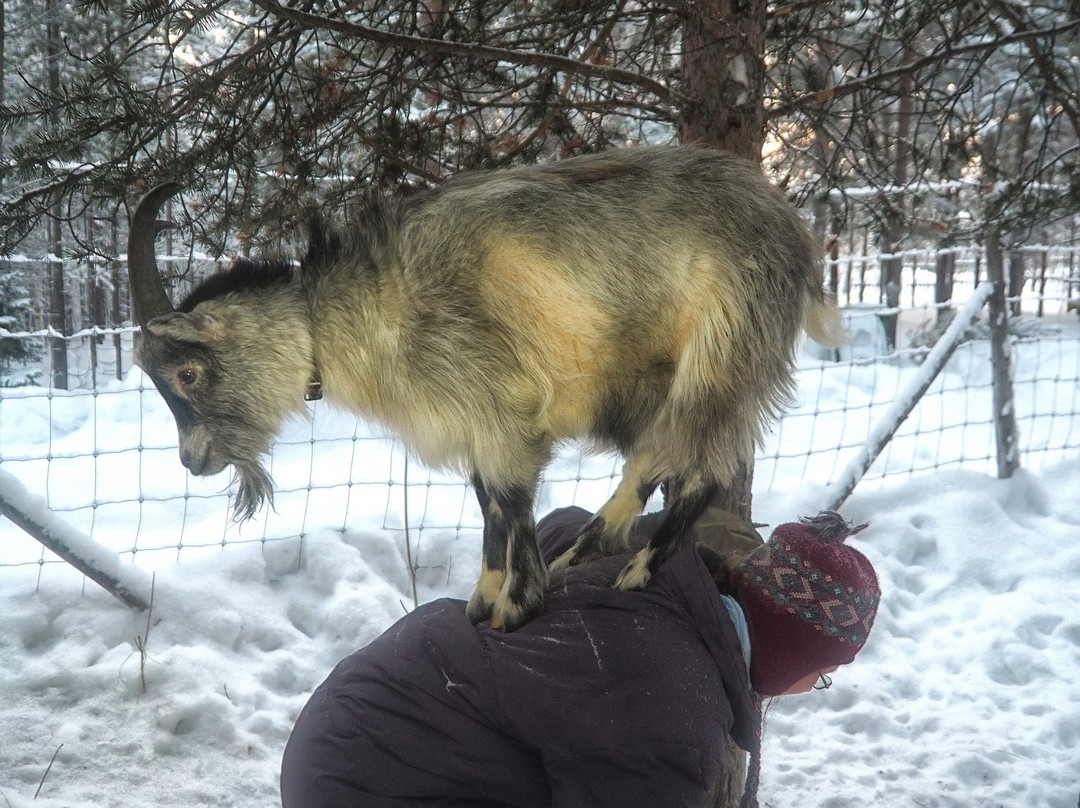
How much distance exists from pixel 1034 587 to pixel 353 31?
4292 millimetres

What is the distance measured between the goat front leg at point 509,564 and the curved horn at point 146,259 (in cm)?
86

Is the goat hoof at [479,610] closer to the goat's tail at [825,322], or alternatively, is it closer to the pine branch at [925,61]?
the goat's tail at [825,322]

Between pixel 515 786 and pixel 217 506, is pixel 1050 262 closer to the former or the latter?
pixel 217 506

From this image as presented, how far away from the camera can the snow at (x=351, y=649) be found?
10.6 ft

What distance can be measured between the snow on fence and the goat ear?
0.58 metres

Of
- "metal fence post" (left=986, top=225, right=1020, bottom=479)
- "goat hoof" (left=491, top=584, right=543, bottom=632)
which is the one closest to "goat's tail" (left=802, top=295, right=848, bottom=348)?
"goat hoof" (left=491, top=584, right=543, bottom=632)

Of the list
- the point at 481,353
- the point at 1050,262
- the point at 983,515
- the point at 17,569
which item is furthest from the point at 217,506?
the point at 1050,262

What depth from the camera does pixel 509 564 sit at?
2193 millimetres

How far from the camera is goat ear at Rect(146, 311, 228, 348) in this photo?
6.64 ft

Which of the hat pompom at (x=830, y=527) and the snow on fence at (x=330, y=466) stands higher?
the hat pompom at (x=830, y=527)

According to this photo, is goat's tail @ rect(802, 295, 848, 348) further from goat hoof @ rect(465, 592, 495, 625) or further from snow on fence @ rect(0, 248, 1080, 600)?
goat hoof @ rect(465, 592, 495, 625)

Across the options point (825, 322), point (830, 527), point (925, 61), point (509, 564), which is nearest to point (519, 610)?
point (509, 564)

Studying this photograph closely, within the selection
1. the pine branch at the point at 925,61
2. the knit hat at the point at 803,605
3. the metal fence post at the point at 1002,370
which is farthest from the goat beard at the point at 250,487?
the metal fence post at the point at 1002,370

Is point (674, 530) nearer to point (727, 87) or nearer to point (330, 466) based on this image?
point (727, 87)
